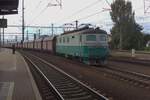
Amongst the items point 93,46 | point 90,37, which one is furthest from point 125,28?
point 93,46

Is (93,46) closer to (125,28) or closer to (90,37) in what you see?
(90,37)

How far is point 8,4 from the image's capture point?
25031mm

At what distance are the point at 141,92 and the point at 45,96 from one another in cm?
341

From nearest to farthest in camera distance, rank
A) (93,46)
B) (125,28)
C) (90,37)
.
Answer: (93,46), (90,37), (125,28)

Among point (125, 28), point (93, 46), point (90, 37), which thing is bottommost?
point (93, 46)

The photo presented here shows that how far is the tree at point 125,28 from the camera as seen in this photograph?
277 ft

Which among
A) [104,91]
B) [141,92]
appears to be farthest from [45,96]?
[141,92]

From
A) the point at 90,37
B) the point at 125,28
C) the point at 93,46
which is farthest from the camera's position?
the point at 125,28

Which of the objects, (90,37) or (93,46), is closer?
(93,46)

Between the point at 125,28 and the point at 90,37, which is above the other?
the point at 125,28

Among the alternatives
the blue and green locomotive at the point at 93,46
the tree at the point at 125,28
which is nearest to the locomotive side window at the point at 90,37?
the blue and green locomotive at the point at 93,46

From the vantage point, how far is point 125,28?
87.4m

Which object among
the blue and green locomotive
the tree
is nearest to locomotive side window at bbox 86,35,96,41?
the blue and green locomotive

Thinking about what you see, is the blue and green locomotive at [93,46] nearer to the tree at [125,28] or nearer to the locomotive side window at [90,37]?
the locomotive side window at [90,37]
